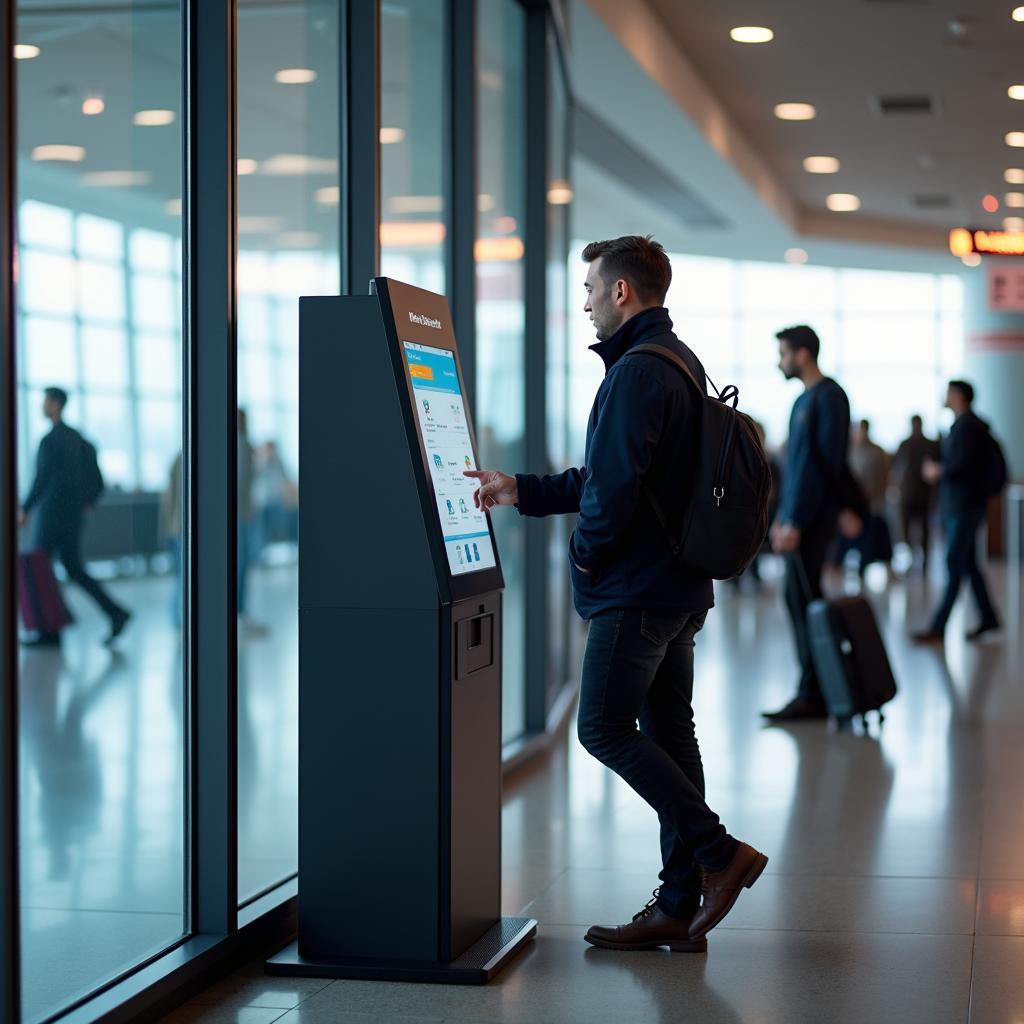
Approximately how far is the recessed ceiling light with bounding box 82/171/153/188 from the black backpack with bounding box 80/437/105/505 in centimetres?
91

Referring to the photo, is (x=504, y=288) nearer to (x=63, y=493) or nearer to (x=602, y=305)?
(x=602, y=305)

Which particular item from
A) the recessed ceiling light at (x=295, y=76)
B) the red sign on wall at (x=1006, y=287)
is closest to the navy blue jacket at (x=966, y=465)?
the red sign on wall at (x=1006, y=287)

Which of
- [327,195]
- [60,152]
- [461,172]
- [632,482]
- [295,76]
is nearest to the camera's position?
[632,482]

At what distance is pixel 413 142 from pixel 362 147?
3.87ft

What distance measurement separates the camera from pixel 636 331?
3.51 meters

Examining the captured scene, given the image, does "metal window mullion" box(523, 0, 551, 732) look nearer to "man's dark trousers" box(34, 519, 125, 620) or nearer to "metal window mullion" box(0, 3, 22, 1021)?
"man's dark trousers" box(34, 519, 125, 620)

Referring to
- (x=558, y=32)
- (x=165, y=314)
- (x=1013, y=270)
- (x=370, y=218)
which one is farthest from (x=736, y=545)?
(x=1013, y=270)

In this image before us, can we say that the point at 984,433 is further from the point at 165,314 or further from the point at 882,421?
the point at 882,421

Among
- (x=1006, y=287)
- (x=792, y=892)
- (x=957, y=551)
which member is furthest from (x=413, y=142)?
(x=1006, y=287)

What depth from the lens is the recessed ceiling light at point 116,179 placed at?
4102 millimetres

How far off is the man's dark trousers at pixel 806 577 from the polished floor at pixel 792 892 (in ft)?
1.16

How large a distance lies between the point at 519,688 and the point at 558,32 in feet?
10.1

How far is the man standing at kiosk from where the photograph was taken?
3342 mm

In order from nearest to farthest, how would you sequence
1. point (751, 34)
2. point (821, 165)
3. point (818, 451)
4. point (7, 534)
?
point (7, 534), point (818, 451), point (751, 34), point (821, 165)
